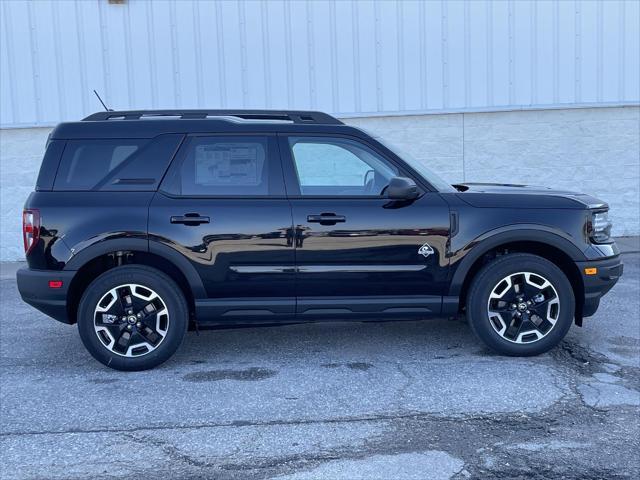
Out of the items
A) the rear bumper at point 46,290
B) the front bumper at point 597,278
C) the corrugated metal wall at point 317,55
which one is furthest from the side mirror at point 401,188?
the corrugated metal wall at point 317,55

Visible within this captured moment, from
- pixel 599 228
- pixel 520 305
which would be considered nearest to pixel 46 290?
pixel 520 305

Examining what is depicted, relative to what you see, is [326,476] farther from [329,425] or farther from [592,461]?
[592,461]

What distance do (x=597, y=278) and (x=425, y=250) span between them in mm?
1342

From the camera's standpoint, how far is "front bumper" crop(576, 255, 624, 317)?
18.0ft

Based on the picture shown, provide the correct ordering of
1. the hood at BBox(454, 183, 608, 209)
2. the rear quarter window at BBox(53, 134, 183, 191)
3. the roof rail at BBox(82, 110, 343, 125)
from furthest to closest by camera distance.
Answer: the roof rail at BBox(82, 110, 343, 125) < the hood at BBox(454, 183, 608, 209) < the rear quarter window at BBox(53, 134, 183, 191)

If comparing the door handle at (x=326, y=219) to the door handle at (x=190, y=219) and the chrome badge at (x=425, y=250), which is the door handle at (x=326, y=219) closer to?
the chrome badge at (x=425, y=250)

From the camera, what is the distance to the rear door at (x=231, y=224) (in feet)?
17.5

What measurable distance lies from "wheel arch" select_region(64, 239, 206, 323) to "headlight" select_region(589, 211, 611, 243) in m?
3.01

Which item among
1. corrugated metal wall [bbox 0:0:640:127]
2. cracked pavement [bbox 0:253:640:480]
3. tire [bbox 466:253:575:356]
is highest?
corrugated metal wall [bbox 0:0:640:127]

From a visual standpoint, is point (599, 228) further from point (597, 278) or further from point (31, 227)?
point (31, 227)

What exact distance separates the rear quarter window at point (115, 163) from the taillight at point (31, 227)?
11.7 inches

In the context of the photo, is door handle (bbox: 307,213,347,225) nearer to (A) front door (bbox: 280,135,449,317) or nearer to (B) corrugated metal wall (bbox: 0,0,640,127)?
(A) front door (bbox: 280,135,449,317)

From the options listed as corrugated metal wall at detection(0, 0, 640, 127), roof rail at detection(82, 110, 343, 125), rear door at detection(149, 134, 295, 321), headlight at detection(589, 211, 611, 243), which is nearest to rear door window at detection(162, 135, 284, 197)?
rear door at detection(149, 134, 295, 321)

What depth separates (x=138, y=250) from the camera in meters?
5.36
